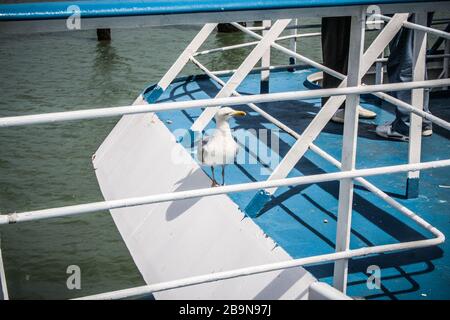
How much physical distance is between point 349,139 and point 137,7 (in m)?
1.17

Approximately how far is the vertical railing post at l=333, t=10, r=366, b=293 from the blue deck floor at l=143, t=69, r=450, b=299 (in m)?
0.44

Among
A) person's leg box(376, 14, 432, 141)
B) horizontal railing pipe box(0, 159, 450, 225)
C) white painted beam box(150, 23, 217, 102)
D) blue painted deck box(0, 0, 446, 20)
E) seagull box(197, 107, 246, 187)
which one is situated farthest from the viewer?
white painted beam box(150, 23, 217, 102)

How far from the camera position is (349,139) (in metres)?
2.82

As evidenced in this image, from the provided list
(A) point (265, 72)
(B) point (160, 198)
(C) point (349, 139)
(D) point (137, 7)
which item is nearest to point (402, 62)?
(A) point (265, 72)

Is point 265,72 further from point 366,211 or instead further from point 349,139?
point 349,139

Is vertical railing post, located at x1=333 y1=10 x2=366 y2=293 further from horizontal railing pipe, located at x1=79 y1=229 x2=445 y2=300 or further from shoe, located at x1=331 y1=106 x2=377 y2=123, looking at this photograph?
shoe, located at x1=331 y1=106 x2=377 y2=123

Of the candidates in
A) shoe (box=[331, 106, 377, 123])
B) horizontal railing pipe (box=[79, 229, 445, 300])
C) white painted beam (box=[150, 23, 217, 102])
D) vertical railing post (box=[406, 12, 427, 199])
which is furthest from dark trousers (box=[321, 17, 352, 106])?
horizontal railing pipe (box=[79, 229, 445, 300])

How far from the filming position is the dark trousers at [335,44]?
5160 mm

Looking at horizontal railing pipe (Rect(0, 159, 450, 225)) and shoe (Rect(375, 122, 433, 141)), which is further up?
horizontal railing pipe (Rect(0, 159, 450, 225))

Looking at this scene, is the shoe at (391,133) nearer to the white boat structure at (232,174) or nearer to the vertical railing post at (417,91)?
the white boat structure at (232,174)

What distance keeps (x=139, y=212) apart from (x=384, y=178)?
196 cm

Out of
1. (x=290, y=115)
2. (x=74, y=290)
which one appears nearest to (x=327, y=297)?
(x=290, y=115)

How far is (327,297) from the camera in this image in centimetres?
284

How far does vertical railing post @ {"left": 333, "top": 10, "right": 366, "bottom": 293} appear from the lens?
2.65 m
